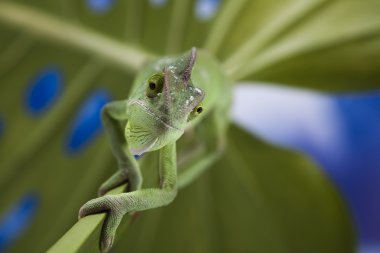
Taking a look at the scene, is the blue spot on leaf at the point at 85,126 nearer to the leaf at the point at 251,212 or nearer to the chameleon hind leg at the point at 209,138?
the leaf at the point at 251,212

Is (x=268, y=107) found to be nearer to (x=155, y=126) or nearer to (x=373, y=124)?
(x=373, y=124)

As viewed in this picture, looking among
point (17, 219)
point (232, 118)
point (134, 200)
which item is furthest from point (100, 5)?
point (134, 200)

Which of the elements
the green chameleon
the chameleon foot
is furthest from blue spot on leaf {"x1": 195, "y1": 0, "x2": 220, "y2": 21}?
the chameleon foot

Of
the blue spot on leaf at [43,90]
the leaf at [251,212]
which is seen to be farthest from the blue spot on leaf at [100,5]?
the leaf at [251,212]

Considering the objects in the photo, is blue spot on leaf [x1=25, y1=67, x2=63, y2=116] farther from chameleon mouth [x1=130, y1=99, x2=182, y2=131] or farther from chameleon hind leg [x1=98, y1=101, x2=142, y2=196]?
chameleon mouth [x1=130, y1=99, x2=182, y2=131]

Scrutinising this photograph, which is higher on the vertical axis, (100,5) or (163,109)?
(100,5)

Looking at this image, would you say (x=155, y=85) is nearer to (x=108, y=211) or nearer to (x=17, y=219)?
(x=108, y=211)

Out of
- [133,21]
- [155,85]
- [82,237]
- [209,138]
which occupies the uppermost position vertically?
[133,21]
